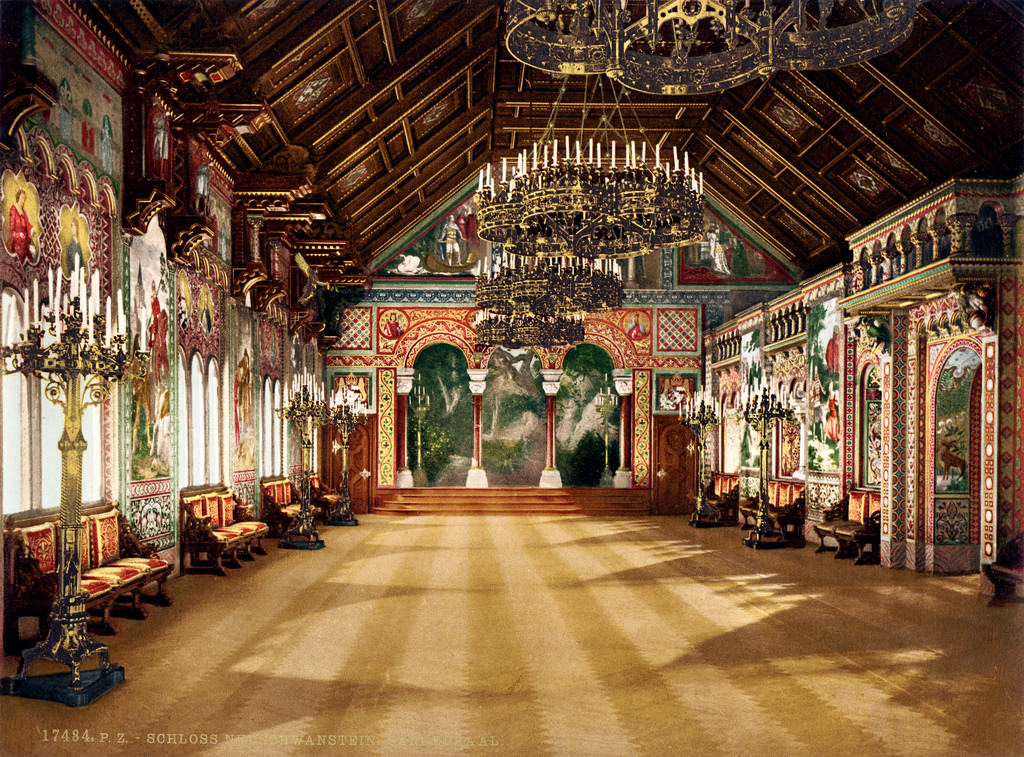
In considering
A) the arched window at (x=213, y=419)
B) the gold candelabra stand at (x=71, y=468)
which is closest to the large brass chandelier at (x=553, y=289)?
the arched window at (x=213, y=419)

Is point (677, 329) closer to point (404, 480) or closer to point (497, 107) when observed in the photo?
point (497, 107)

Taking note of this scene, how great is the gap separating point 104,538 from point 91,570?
62cm

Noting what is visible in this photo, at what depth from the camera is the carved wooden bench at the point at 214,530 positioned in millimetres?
10734

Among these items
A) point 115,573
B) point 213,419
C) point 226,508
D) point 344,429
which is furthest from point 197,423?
point 344,429

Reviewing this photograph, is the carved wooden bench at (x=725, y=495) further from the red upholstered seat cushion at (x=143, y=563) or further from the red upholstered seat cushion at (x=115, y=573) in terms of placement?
the red upholstered seat cushion at (x=115, y=573)

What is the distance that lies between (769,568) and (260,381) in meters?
8.92

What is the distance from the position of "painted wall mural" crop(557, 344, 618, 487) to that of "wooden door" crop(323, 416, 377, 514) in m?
4.80

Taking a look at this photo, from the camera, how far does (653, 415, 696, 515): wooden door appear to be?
21.8m

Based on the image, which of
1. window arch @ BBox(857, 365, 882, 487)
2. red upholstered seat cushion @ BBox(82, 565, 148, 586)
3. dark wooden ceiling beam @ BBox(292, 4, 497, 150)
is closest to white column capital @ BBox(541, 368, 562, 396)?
window arch @ BBox(857, 365, 882, 487)

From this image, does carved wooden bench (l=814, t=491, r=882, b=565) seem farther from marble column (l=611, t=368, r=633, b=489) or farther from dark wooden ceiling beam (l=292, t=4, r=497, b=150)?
dark wooden ceiling beam (l=292, t=4, r=497, b=150)

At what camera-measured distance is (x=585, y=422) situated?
22797mm

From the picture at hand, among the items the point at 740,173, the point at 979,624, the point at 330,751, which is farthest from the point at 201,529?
the point at 740,173

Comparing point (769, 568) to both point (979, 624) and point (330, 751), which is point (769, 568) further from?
point (330, 751)

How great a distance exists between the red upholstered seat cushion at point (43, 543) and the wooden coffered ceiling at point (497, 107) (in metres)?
4.41
